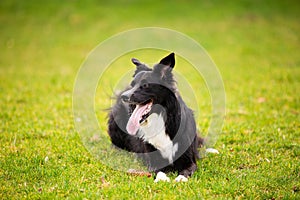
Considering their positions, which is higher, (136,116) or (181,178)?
(136,116)

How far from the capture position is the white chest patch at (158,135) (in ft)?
17.2

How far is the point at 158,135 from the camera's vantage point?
210 inches

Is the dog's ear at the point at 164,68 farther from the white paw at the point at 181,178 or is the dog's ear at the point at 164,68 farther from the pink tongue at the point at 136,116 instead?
the white paw at the point at 181,178

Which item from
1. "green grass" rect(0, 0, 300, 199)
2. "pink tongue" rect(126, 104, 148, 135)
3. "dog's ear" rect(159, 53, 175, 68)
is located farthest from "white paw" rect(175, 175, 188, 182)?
"dog's ear" rect(159, 53, 175, 68)

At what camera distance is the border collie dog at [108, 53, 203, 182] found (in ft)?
16.8

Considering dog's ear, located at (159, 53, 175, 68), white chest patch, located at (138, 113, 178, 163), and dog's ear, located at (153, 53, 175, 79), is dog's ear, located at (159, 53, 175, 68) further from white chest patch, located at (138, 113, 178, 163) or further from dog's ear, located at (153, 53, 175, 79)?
white chest patch, located at (138, 113, 178, 163)

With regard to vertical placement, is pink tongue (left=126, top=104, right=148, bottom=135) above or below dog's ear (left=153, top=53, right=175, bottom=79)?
below

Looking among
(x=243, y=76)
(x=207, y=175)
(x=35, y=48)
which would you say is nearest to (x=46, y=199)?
(x=207, y=175)

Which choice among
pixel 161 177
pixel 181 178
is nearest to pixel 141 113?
pixel 161 177

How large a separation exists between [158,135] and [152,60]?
10.2 m

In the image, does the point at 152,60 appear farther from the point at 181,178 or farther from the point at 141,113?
the point at 181,178

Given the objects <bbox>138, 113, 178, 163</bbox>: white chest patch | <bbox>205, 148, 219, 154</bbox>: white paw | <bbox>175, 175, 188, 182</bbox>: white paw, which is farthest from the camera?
<bbox>205, 148, 219, 154</bbox>: white paw

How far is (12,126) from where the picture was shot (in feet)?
24.5

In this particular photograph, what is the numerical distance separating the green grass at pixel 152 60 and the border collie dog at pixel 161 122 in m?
0.24
